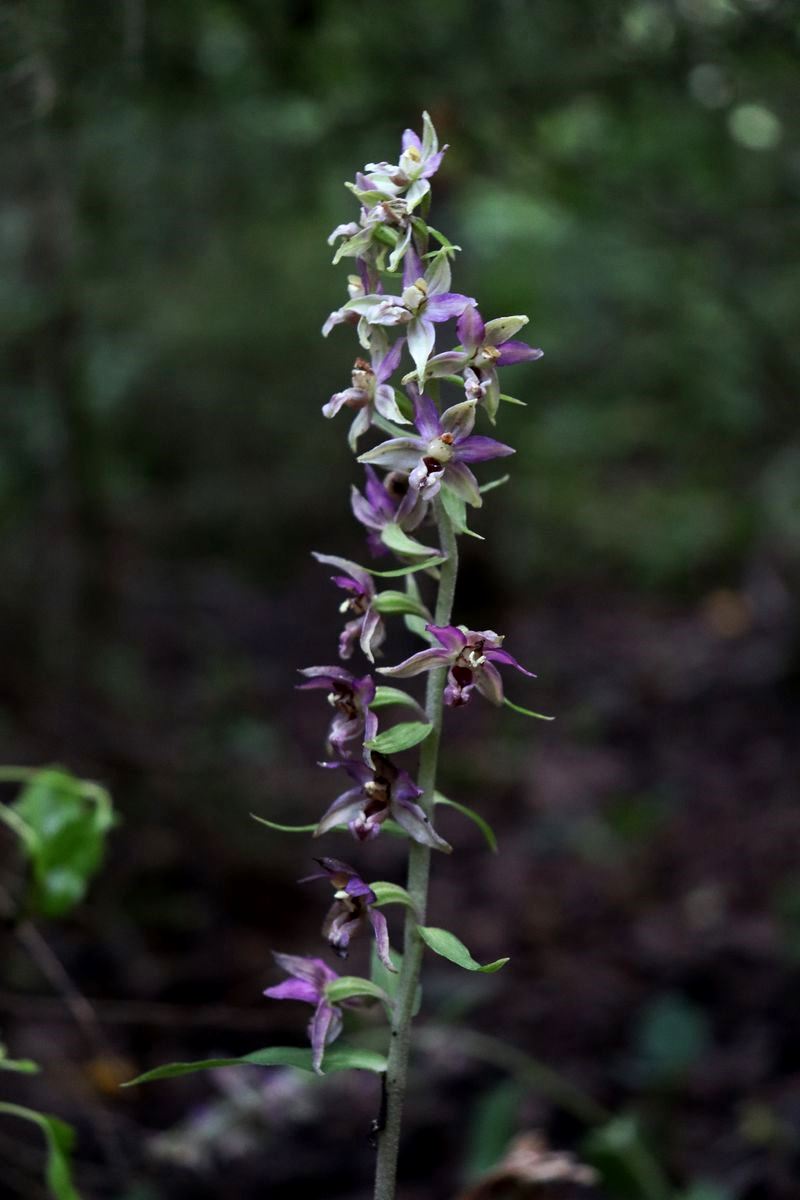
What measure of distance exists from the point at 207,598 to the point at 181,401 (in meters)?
1.59

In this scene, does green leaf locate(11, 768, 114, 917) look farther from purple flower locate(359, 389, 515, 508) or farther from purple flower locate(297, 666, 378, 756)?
purple flower locate(359, 389, 515, 508)

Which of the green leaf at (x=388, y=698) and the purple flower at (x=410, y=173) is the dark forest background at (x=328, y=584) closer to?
the green leaf at (x=388, y=698)

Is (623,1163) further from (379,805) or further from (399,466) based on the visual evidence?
(399,466)

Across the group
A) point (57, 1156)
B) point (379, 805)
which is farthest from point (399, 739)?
point (57, 1156)

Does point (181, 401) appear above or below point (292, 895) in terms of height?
above

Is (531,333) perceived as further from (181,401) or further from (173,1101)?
(173,1101)

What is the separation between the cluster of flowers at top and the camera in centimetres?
145

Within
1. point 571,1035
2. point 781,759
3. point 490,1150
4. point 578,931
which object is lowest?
point 490,1150

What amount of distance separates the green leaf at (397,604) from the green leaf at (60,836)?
2.55 ft

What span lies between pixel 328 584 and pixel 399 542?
7.18m

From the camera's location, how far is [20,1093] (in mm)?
3322

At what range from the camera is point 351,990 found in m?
1.48

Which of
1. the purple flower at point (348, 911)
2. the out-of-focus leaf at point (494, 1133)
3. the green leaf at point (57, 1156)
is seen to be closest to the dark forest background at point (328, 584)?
the out-of-focus leaf at point (494, 1133)

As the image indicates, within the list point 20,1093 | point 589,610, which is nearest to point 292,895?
point 20,1093
